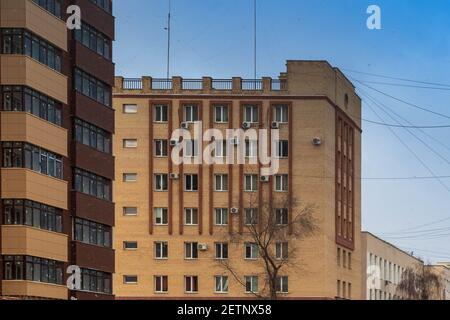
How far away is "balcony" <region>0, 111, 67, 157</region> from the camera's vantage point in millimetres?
66625

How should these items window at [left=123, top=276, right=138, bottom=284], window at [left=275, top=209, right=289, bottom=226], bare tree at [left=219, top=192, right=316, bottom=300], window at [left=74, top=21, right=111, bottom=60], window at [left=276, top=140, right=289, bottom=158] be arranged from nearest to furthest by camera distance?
window at [left=74, top=21, right=111, bottom=60], bare tree at [left=219, top=192, right=316, bottom=300], window at [left=275, top=209, right=289, bottom=226], window at [left=123, top=276, right=138, bottom=284], window at [left=276, top=140, right=289, bottom=158]

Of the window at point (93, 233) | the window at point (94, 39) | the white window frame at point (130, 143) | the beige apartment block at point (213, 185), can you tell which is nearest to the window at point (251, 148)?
the beige apartment block at point (213, 185)

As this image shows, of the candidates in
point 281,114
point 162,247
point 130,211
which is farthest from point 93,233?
point 281,114

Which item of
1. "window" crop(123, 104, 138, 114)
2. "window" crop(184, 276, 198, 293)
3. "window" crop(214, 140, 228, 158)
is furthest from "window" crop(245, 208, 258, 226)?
"window" crop(123, 104, 138, 114)

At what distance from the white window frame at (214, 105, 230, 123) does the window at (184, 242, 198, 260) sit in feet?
46.3

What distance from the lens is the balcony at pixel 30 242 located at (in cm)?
6519

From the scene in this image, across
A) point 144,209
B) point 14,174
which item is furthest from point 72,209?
point 144,209

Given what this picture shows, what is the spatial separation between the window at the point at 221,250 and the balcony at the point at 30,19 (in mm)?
49144

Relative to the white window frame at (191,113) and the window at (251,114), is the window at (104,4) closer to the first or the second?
the white window frame at (191,113)

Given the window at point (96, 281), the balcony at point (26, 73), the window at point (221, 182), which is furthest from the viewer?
the window at point (221, 182)

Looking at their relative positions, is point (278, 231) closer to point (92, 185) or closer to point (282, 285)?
point (282, 285)

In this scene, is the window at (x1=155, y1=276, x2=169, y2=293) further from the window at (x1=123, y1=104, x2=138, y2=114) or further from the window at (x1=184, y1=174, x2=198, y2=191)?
the window at (x1=123, y1=104, x2=138, y2=114)

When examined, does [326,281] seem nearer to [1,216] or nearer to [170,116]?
[170,116]

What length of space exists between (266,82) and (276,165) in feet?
30.0
